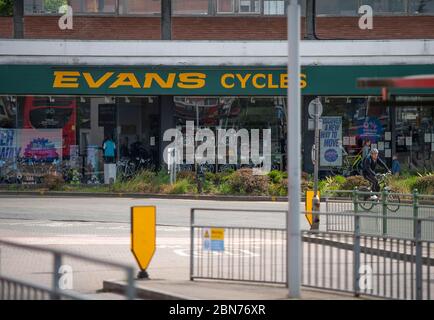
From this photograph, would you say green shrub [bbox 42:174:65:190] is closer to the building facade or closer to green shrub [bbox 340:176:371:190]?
the building facade

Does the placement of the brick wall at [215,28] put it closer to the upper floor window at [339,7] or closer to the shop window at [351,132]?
the upper floor window at [339,7]

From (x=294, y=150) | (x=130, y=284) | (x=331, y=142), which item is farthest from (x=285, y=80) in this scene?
(x=130, y=284)

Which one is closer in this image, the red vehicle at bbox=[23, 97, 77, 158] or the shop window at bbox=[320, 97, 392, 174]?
the red vehicle at bbox=[23, 97, 77, 158]

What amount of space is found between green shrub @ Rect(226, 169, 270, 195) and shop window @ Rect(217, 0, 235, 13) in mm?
7625

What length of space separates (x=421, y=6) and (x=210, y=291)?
25937mm

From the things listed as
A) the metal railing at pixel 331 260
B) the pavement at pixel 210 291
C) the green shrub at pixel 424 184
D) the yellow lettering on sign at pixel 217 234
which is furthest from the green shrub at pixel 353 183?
the pavement at pixel 210 291

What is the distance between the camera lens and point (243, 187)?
30.5 meters

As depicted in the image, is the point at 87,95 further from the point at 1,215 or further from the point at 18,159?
the point at 1,215

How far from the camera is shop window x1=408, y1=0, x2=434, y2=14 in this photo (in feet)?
114

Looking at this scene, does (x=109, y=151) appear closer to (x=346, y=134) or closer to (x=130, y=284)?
(x=346, y=134)

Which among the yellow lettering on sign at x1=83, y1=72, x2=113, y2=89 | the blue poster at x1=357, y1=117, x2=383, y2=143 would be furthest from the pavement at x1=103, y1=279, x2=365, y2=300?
the blue poster at x1=357, y1=117, x2=383, y2=143

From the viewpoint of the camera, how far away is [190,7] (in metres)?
34.7
